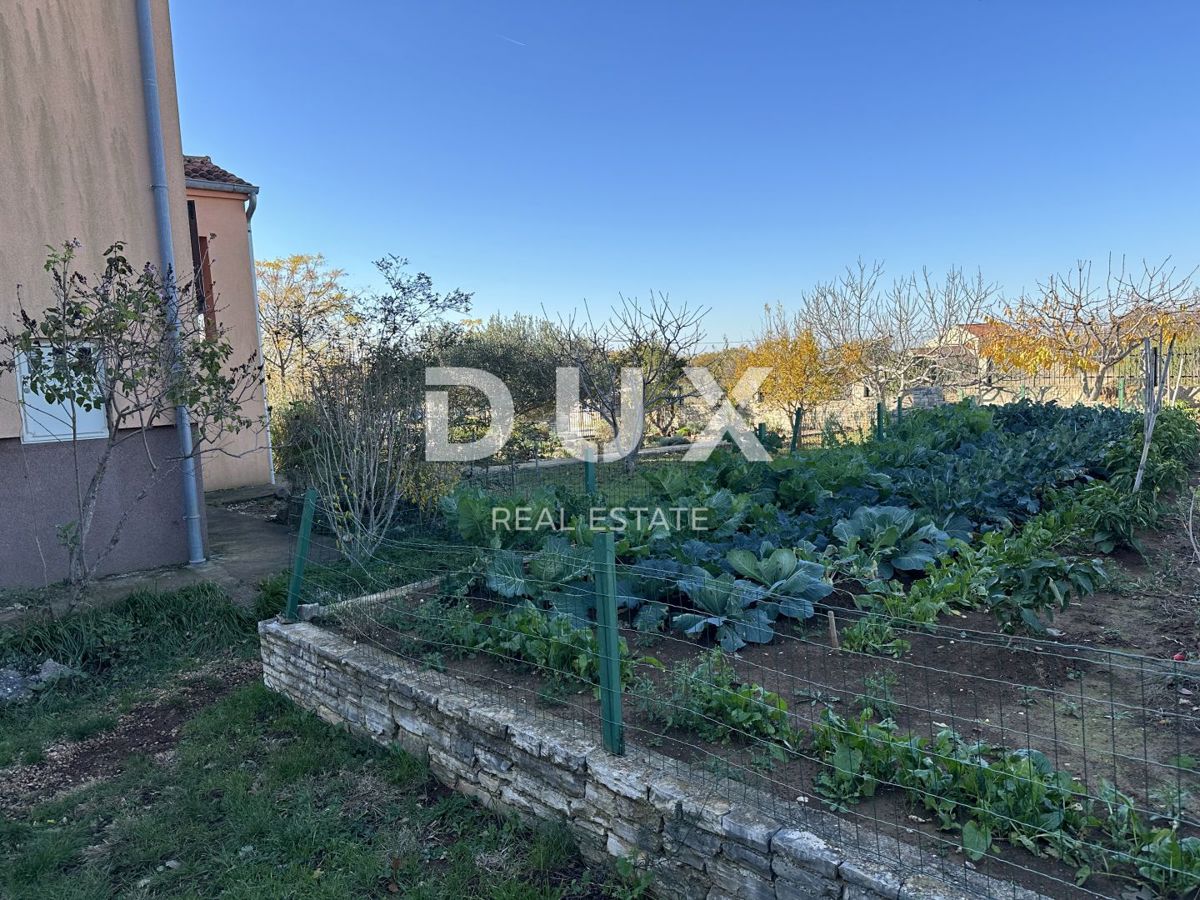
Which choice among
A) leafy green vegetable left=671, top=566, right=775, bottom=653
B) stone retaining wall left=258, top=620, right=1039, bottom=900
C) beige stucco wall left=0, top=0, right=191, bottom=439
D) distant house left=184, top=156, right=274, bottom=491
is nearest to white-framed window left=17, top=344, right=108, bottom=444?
beige stucco wall left=0, top=0, right=191, bottom=439

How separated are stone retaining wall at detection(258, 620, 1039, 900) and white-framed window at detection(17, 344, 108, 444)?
3.95 metres

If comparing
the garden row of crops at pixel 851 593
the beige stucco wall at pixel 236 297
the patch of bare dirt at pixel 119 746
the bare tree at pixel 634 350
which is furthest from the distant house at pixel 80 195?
the bare tree at pixel 634 350

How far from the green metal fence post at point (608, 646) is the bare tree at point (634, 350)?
683 cm

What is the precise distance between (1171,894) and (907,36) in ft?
36.3

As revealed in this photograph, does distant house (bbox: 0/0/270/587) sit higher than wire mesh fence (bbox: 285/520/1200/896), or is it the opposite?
distant house (bbox: 0/0/270/587)

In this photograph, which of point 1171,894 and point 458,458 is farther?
point 458,458

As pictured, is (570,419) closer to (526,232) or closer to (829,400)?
(526,232)

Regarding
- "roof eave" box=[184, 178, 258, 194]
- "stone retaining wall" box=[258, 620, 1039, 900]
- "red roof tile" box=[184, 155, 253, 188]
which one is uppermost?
→ "red roof tile" box=[184, 155, 253, 188]

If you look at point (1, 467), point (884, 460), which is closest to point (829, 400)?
point (884, 460)

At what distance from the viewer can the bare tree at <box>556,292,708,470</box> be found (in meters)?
10.3

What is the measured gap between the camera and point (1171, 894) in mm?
1960

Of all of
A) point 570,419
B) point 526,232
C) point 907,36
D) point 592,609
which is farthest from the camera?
point 526,232

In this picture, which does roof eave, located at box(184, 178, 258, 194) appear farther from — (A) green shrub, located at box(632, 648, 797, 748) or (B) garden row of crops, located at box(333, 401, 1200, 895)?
(A) green shrub, located at box(632, 648, 797, 748)

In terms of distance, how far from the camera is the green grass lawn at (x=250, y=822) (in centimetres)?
277
